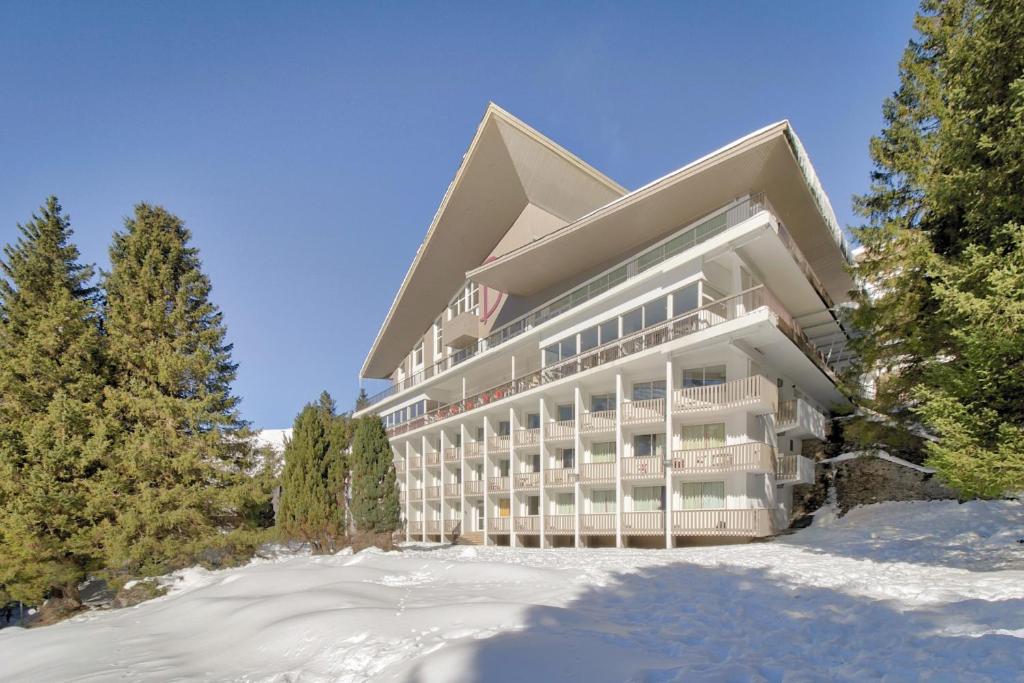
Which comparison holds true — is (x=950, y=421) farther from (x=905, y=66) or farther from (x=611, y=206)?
(x=611, y=206)

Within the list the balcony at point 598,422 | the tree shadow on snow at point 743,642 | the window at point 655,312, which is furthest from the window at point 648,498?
the tree shadow on snow at point 743,642

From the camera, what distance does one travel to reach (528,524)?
2662 cm

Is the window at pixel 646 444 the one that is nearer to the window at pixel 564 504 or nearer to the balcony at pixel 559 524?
the balcony at pixel 559 524

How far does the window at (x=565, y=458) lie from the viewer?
27250 millimetres

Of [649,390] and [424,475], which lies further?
[424,475]

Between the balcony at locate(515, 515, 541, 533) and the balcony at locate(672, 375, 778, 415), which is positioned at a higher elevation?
the balcony at locate(672, 375, 778, 415)

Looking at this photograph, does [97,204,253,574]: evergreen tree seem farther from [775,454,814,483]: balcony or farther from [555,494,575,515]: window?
[775,454,814,483]: balcony

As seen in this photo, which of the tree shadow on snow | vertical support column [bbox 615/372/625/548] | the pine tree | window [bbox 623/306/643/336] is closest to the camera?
the tree shadow on snow

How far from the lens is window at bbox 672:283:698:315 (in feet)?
71.3

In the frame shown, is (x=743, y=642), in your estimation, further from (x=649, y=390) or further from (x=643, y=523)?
(x=649, y=390)

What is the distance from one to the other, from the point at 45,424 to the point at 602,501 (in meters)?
21.8

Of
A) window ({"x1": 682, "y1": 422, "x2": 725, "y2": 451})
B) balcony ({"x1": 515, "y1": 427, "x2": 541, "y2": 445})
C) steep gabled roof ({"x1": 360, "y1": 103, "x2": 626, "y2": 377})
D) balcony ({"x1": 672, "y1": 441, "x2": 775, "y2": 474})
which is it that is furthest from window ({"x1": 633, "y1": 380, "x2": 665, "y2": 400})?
steep gabled roof ({"x1": 360, "y1": 103, "x2": 626, "y2": 377})

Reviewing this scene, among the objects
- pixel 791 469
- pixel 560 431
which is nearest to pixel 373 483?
pixel 560 431

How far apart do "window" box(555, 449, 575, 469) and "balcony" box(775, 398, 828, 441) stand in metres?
9.47
